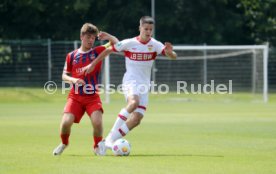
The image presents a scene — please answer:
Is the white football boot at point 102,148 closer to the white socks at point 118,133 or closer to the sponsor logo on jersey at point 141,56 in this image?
the white socks at point 118,133

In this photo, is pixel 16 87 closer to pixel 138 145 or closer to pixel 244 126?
pixel 244 126

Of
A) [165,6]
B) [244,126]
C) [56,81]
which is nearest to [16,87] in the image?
[56,81]

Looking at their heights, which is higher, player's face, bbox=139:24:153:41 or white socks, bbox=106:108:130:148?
player's face, bbox=139:24:153:41

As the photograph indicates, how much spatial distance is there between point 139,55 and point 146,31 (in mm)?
427

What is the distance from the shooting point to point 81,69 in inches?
456

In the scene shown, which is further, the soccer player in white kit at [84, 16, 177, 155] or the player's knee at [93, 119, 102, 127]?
the soccer player in white kit at [84, 16, 177, 155]

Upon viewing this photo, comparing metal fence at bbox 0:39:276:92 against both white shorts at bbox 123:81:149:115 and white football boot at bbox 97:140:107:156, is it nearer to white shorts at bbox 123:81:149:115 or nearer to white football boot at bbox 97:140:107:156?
white shorts at bbox 123:81:149:115

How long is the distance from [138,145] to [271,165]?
12.3 ft

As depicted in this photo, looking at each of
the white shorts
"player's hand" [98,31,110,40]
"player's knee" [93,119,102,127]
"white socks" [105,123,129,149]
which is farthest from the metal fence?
"player's knee" [93,119,102,127]

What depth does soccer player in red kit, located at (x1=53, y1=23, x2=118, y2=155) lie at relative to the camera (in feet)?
37.5

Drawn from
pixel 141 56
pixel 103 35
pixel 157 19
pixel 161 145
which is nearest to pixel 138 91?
pixel 141 56

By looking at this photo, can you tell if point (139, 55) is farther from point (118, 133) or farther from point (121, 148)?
point (121, 148)

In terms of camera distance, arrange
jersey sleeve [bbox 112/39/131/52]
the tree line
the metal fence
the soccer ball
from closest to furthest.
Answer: the soccer ball < jersey sleeve [bbox 112/39/131/52] < the metal fence < the tree line

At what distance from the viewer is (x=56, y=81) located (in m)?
39.6
